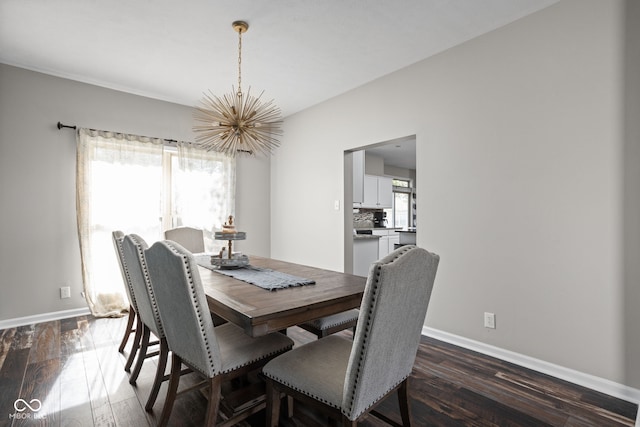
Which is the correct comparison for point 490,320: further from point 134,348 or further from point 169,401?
point 134,348

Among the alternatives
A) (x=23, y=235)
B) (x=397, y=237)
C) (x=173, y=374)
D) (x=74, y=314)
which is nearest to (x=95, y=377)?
(x=173, y=374)

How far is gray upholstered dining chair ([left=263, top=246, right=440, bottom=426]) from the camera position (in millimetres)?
1120

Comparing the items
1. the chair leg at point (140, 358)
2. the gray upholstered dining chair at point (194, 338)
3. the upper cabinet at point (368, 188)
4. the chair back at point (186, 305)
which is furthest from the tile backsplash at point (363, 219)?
the chair back at point (186, 305)

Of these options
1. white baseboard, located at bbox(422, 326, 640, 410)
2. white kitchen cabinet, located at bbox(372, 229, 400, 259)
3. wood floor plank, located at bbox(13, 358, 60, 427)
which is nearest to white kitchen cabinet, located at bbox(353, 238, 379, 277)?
white kitchen cabinet, located at bbox(372, 229, 400, 259)

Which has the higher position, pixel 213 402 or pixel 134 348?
pixel 213 402

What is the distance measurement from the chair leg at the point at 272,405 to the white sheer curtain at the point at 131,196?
9.27 feet

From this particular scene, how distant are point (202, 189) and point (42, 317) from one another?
6.79ft

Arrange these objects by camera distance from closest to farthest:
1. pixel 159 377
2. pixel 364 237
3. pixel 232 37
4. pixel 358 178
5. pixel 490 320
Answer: pixel 159 377 → pixel 490 320 → pixel 232 37 → pixel 364 237 → pixel 358 178

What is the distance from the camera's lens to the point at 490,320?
8.43 ft

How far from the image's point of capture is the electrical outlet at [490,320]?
2.55 metres

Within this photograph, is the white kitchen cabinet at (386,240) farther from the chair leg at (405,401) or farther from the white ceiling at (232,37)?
the chair leg at (405,401)

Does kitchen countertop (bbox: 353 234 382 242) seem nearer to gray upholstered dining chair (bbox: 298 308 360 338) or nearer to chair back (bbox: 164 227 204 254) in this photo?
chair back (bbox: 164 227 204 254)

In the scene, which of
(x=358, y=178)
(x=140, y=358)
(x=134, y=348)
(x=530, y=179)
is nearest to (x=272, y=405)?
(x=140, y=358)

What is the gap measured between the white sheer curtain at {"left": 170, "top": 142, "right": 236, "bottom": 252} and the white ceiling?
91 cm
